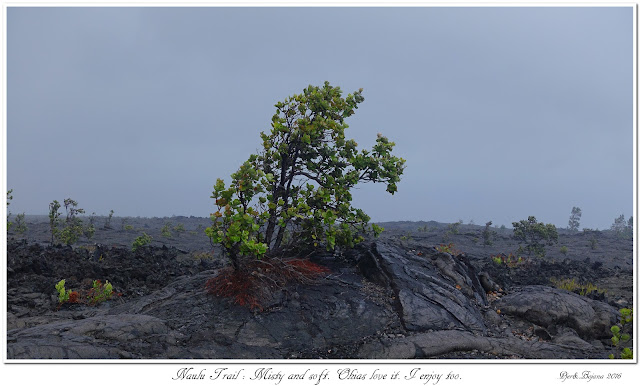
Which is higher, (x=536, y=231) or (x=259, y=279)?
(x=536, y=231)

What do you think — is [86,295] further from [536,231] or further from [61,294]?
[536,231]

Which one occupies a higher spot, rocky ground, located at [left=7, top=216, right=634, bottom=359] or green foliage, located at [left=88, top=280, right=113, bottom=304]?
rocky ground, located at [left=7, top=216, right=634, bottom=359]

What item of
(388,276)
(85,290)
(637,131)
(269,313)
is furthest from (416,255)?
(85,290)

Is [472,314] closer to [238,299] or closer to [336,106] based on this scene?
[238,299]

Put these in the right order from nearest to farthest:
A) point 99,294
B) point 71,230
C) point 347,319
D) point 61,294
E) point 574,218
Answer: point 347,319
point 61,294
point 99,294
point 71,230
point 574,218

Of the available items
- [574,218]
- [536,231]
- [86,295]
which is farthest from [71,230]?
[574,218]

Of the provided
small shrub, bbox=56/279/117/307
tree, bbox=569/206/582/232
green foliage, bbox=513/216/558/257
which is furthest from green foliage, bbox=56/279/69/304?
tree, bbox=569/206/582/232

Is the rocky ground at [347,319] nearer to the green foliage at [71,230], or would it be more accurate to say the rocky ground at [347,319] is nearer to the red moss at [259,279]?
the red moss at [259,279]

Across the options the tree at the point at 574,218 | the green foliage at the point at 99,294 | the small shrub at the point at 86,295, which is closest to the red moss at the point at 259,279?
the green foliage at the point at 99,294

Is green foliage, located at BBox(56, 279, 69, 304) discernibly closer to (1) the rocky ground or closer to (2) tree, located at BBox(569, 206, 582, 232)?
(1) the rocky ground

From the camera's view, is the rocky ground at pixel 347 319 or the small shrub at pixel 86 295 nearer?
the rocky ground at pixel 347 319

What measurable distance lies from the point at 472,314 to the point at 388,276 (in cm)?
209

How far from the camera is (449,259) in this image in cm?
1247

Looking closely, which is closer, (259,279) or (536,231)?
(259,279)
